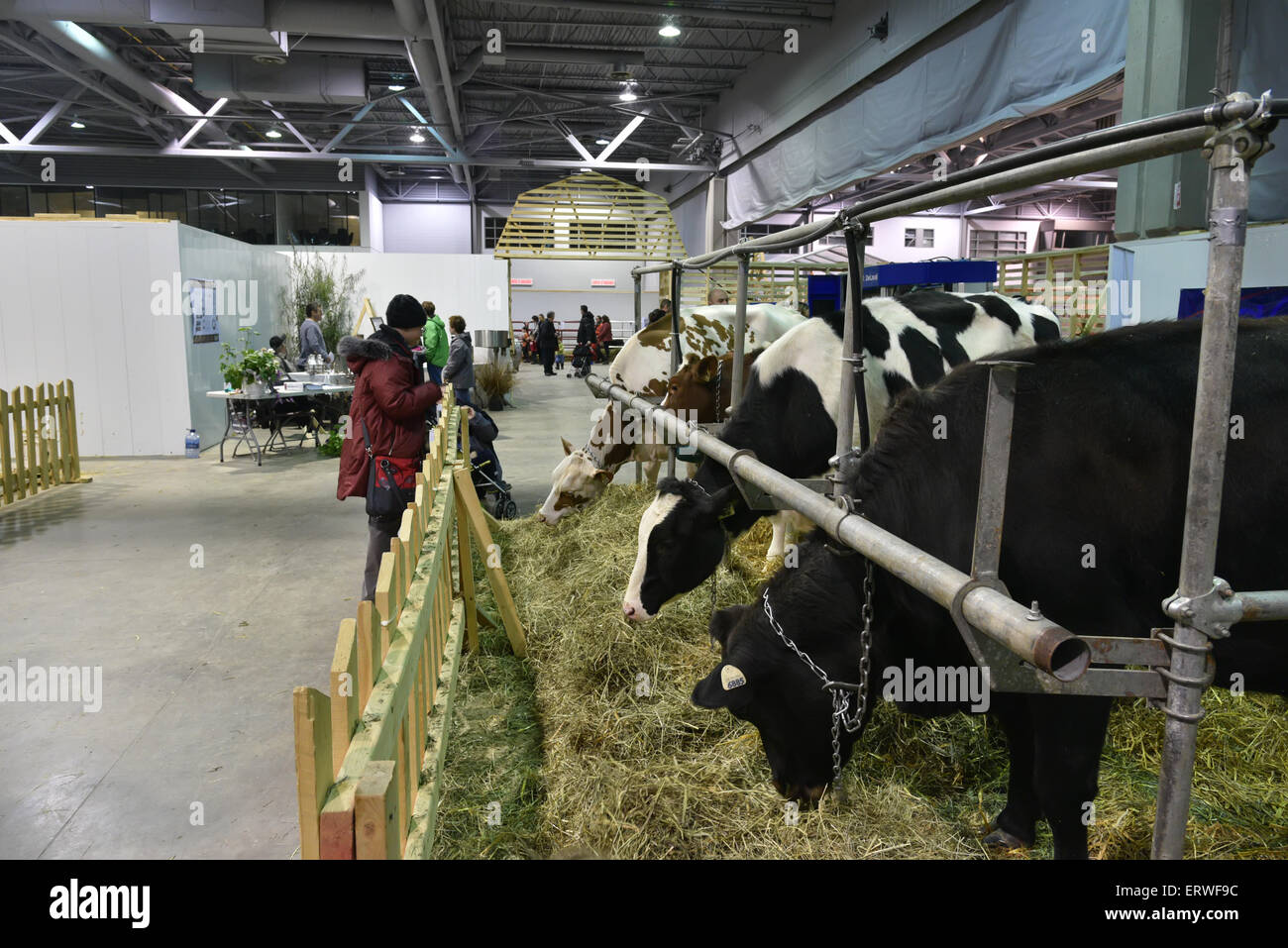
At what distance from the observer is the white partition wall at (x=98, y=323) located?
422 inches

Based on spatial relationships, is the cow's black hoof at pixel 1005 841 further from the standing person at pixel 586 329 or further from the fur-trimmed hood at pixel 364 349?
the standing person at pixel 586 329

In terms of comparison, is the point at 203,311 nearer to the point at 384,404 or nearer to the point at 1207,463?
the point at 384,404

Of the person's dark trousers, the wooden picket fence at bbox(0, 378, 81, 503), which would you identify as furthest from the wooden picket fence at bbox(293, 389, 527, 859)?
the wooden picket fence at bbox(0, 378, 81, 503)

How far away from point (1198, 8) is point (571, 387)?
16.3 meters

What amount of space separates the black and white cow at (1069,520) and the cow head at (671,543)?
5.25 ft

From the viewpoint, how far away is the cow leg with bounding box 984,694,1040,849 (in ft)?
8.79

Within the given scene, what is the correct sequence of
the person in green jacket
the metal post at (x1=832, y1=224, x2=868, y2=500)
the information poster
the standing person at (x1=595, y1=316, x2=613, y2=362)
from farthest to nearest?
the standing person at (x1=595, y1=316, x2=613, y2=362) → the person in green jacket → the information poster → the metal post at (x1=832, y1=224, x2=868, y2=500)

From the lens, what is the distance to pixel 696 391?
5785 millimetres

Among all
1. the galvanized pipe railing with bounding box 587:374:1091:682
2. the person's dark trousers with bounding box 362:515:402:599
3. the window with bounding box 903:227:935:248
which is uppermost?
the window with bounding box 903:227:935:248

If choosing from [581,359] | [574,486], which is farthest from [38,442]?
[581,359]

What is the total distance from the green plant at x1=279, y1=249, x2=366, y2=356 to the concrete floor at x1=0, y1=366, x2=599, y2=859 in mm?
8631

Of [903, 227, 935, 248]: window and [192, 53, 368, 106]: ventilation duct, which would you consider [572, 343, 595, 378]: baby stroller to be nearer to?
[192, 53, 368, 106]: ventilation duct

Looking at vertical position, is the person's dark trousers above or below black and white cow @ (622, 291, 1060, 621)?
below

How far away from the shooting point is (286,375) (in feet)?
40.0
